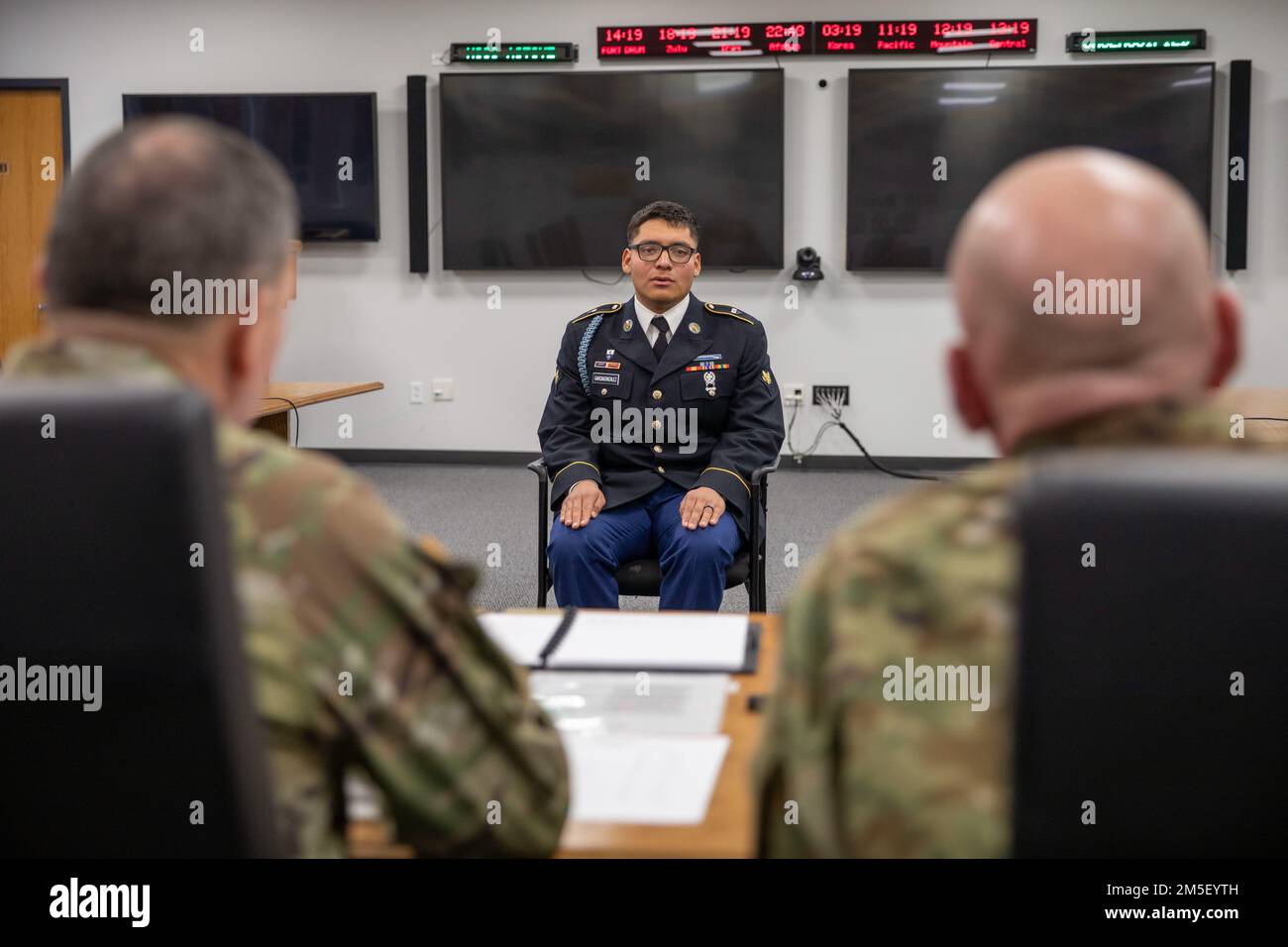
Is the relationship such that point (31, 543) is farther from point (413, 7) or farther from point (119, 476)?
point (413, 7)

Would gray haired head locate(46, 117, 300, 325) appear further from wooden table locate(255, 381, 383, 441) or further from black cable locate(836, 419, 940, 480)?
black cable locate(836, 419, 940, 480)

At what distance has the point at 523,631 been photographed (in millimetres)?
1508

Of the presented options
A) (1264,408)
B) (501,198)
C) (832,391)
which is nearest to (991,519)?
(1264,408)

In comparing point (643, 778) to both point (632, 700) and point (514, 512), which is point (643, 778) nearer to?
point (632, 700)

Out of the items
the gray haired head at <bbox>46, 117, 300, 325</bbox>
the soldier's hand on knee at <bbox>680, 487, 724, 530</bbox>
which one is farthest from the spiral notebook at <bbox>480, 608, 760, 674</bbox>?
the soldier's hand on knee at <bbox>680, 487, 724, 530</bbox>

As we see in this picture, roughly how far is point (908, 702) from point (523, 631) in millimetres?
857

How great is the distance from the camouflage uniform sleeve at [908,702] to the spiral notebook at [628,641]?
2.03 ft

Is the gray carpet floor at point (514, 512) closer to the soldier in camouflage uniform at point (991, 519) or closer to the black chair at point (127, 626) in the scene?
the black chair at point (127, 626)

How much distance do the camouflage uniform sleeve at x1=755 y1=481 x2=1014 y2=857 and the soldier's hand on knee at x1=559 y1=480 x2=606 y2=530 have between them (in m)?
1.95

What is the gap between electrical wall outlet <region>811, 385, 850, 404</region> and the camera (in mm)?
5711

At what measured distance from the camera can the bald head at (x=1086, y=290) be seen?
0.70m

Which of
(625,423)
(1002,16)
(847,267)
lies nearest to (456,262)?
(847,267)

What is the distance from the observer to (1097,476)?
629 millimetres

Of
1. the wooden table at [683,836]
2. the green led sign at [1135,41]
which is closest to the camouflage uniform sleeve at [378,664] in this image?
the wooden table at [683,836]
